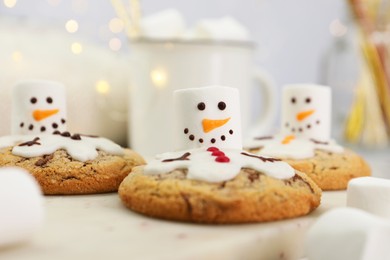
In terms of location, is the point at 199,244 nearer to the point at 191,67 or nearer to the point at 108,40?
the point at 191,67

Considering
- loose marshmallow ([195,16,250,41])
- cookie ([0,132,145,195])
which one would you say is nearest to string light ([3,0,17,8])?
loose marshmallow ([195,16,250,41])

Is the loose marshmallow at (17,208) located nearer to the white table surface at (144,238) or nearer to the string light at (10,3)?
the white table surface at (144,238)

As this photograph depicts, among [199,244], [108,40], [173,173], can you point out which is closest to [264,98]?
[108,40]

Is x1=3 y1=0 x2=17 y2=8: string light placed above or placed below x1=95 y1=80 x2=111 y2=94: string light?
above

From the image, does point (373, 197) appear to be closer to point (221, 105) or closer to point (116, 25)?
point (221, 105)

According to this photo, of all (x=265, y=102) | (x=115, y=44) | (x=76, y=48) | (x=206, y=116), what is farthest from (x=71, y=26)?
(x=206, y=116)

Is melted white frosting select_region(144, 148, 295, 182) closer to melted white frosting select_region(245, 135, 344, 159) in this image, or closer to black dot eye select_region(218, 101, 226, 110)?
black dot eye select_region(218, 101, 226, 110)
